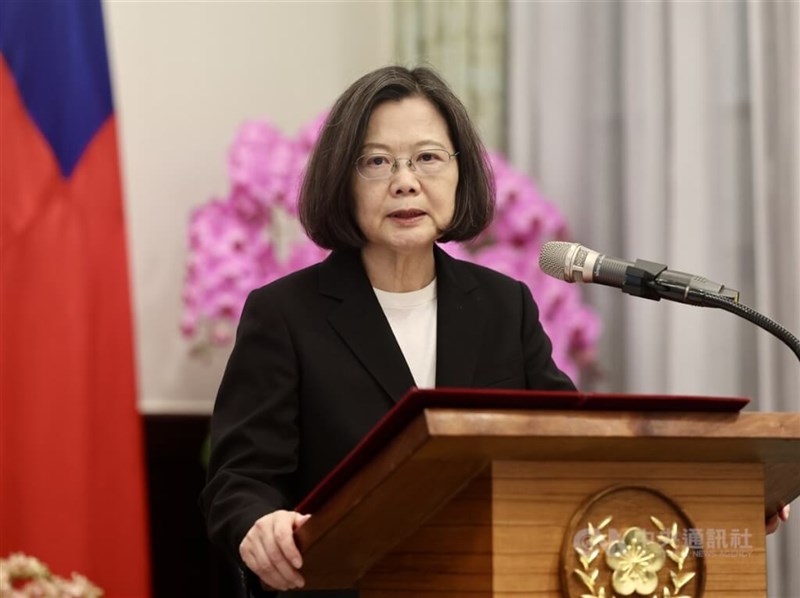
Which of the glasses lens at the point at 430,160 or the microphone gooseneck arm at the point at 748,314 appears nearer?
the microphone gooseneck arm at the point at 748,314

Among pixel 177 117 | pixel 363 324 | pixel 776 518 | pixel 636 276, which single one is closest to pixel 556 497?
pixel 636 276

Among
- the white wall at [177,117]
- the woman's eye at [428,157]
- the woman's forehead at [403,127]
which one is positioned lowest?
the woman's eye at [428,157]

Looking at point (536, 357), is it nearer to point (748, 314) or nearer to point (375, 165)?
point (375, 165)

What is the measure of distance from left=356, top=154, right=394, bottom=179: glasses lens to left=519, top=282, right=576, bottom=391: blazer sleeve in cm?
32

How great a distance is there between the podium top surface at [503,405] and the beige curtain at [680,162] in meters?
2.20

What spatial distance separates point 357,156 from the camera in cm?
198

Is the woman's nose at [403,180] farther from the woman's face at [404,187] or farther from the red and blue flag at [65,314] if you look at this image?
the red and blue flag at [65,314]

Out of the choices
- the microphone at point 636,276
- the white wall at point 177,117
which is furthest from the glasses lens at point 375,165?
the white wall at point 177,117

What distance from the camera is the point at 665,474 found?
1429 mm

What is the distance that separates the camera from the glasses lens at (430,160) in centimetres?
199

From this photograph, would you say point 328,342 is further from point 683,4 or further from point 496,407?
point 683,4

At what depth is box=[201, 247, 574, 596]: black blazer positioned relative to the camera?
1.82m

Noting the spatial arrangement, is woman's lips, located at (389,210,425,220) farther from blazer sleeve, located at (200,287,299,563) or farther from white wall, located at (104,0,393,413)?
white wall, located at (104,0,393,413)

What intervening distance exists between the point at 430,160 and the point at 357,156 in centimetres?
12
